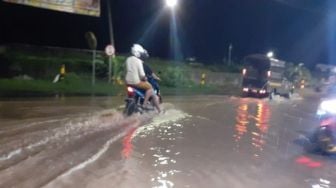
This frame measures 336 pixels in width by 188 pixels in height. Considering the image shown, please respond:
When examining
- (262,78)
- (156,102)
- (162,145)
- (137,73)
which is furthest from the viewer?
(262,78)

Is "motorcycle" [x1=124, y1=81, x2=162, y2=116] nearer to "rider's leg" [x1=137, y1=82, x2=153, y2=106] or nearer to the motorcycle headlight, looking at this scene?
"rider's leg" [x1=137, y1=82, x2=153, y2=106]

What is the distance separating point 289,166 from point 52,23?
27531 millimetres

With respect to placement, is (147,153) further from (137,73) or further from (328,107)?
(137,73)

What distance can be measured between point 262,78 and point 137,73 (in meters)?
20.5

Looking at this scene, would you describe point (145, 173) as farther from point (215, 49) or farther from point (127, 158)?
point (215, 49)

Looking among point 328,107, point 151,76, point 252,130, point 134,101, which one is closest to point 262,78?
point 151,76

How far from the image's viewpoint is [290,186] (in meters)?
7.92

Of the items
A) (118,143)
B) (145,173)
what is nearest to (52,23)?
(118,143)

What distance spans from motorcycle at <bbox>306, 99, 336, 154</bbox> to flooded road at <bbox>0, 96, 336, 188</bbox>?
35 centimetres

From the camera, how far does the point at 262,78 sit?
3309cm

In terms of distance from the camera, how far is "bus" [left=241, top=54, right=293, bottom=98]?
108 ft

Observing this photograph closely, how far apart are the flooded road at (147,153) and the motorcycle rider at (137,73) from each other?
0.68 meters

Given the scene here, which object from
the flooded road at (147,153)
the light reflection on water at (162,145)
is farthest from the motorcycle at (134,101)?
the light reflection on water at (162,145)

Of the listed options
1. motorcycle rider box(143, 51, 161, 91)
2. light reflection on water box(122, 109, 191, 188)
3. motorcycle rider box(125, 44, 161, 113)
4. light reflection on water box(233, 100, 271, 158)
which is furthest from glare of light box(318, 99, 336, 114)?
motorcycle rider box(143, 51, 161, 91)
